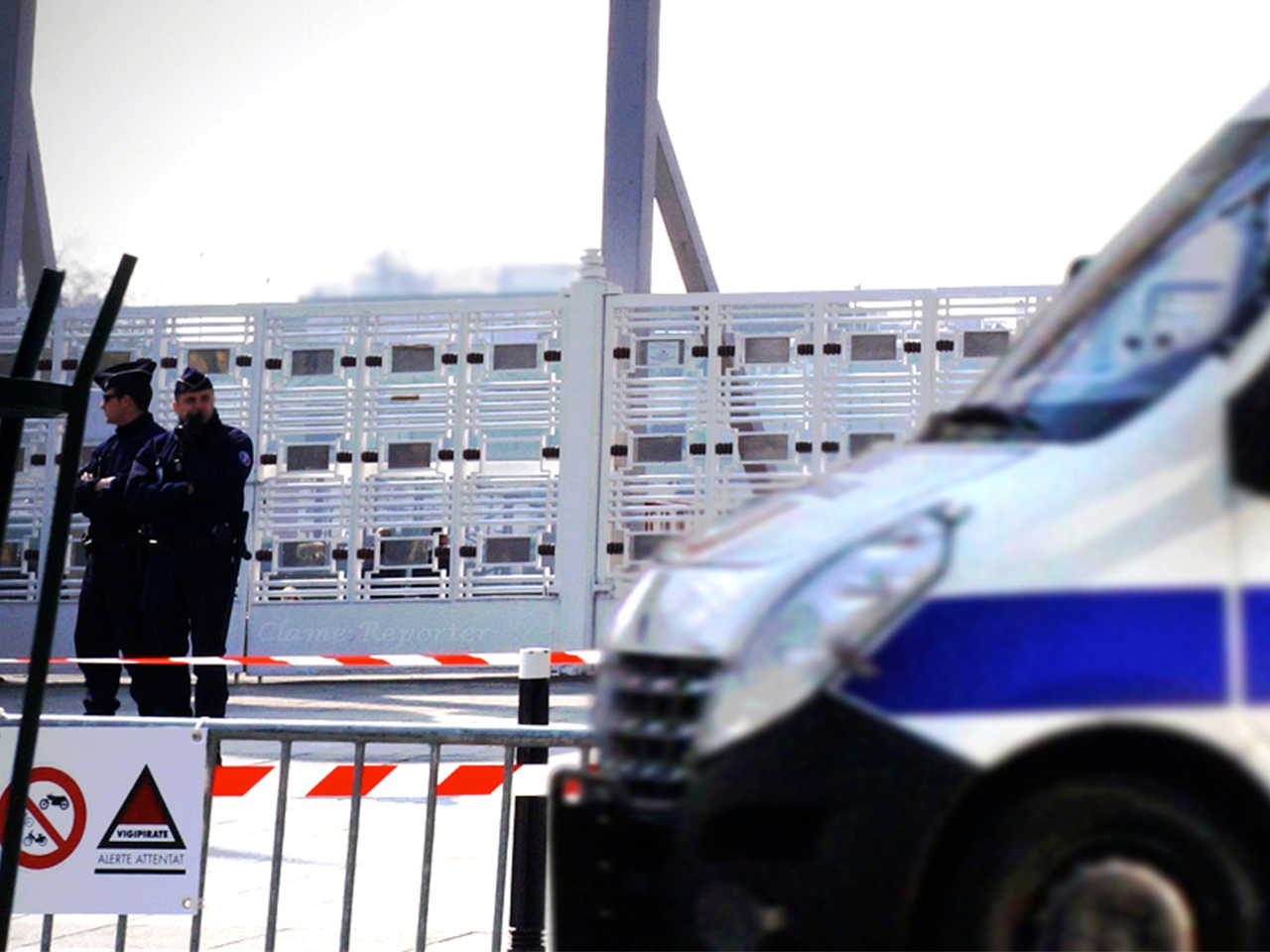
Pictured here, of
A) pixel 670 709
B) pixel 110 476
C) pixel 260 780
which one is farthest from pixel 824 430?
pixel 670 709

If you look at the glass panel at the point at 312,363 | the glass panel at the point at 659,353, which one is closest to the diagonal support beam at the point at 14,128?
the glass panel at the point at 312,363

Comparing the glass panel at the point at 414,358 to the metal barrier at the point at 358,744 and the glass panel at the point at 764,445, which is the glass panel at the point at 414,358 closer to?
the glass panel at the point at 764,445

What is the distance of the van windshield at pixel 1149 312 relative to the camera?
276 centimetres

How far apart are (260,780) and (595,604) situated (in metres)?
10.8

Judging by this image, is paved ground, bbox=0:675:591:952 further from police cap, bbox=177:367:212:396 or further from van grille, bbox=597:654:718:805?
van grille, bbox=597:654:718:805

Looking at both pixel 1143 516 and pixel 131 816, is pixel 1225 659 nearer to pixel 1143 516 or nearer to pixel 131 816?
pixel 1143 516

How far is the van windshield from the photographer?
2.76 m

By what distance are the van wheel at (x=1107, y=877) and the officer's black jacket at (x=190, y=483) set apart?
808 cm

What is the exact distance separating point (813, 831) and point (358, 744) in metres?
3.03

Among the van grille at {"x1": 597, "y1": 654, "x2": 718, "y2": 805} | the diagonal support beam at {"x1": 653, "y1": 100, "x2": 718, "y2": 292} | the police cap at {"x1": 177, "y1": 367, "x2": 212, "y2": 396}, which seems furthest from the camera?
the diagonal support beam at {"x1": 653, "y1": 100, "x2": 718, "y2": 292}

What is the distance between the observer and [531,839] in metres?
5.56

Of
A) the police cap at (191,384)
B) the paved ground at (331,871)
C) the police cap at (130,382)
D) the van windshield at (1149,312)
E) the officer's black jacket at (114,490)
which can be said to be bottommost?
the paved ground at (331,871)

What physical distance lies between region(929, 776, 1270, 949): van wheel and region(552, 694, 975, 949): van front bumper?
0.30 feet

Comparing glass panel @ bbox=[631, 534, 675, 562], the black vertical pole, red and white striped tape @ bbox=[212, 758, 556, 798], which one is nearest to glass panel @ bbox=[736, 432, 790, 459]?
glass panel @ bbox=[631, 534, 675, 562]
